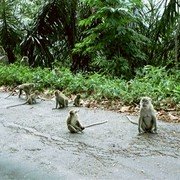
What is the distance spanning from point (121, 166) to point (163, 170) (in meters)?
0.48

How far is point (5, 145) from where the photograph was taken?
5.66 meters

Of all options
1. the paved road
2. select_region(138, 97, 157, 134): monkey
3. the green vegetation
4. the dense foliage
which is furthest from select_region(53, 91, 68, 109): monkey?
the dense foliage

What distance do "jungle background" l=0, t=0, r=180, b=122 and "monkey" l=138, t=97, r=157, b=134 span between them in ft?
3.05

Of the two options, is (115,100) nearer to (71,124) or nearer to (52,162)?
(71,124)

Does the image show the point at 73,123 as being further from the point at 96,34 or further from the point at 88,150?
the point at 96,34

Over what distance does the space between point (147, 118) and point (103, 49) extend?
5.46 meters

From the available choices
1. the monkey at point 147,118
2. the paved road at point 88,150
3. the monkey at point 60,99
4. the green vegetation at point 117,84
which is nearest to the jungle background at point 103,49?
the green vegetation at point 117,84

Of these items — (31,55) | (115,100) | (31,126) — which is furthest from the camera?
(31,55)

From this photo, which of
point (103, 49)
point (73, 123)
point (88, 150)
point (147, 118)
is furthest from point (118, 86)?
point (88, 150)

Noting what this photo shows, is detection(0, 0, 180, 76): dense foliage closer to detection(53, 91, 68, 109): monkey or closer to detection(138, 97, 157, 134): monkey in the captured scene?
detection(53, 91, 68, 109): monkey

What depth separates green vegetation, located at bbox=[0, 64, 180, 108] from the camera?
25.6 feet

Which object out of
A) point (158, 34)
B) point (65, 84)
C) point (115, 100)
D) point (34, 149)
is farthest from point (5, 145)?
point (158, 34)

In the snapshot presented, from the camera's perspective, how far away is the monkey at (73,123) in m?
5.99

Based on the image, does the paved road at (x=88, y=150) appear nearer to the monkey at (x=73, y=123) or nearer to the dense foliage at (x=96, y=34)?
the monkey at (x=73, y=123)
